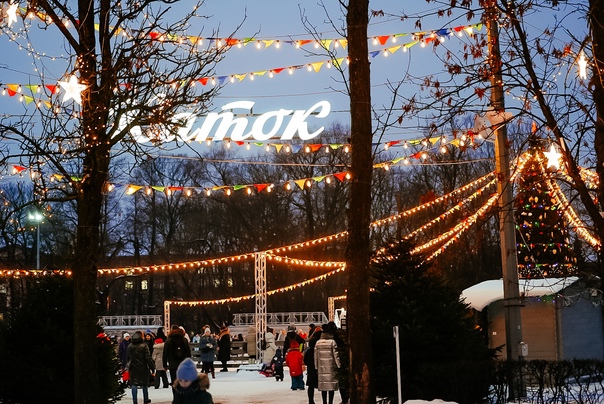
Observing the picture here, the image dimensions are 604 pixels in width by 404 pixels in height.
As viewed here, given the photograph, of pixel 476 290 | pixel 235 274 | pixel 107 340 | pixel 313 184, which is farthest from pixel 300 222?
pixel 107 340

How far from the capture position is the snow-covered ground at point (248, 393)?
816 inches

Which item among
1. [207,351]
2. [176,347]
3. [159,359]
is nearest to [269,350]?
[207,351]

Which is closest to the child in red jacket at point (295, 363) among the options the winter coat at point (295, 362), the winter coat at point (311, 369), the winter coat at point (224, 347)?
the winter coat at point (295, 362)

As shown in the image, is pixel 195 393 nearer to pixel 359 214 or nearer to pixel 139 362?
pixel 359 214

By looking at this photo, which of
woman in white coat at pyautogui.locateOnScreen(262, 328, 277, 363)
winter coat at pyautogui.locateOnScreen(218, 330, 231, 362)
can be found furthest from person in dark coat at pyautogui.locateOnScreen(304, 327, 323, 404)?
woman in white coat at pyautogui.locateOnScreen(262, 328, 277, 363)

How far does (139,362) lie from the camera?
2014cm

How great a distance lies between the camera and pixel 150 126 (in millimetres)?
14172

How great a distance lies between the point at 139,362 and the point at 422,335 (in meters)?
7.37

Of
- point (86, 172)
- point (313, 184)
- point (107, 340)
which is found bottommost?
point (107, 340)

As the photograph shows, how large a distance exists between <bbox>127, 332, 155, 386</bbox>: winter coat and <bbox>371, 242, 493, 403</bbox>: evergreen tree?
20.3 ft

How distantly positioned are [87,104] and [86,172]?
1.01 m

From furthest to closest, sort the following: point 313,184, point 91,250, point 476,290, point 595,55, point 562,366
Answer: point 313,184 → point 476,290 → point 562,366 → point 91,250 → point 595,55

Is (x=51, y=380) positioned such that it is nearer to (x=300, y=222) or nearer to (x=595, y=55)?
(x=595, y=55)

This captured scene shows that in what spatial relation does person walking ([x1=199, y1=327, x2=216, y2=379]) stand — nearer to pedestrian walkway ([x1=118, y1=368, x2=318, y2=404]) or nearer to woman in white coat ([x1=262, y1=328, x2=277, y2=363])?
pedestrian walkway ([x1=118, y1=368, x2=318, y2=404])
